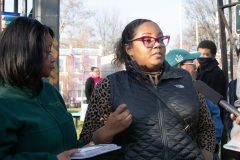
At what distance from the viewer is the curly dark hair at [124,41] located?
2841 mm

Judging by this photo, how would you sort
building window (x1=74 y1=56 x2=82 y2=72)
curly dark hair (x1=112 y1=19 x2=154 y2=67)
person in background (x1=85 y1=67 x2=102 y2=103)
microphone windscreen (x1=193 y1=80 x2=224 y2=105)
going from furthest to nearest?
1. building window (x1=74 y1=56 x2=82 y2=72)
2. person in background (x1=85 y1=67 x2=102 y2=103)
3. curly dark hair (x1=112 y1=19 x2=154 y2=67)
4. microphone windscreen (x1=193 y1=80 x2=224 y2=105)

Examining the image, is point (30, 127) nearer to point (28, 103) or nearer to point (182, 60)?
point (28, 103)

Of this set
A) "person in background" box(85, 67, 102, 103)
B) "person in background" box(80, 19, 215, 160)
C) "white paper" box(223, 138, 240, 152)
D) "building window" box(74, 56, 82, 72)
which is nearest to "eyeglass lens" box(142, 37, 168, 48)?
"person in background" box(80, 19, 215, 160)

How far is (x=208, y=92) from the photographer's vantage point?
7.88ft

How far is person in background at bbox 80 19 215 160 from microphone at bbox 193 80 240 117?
0.13m

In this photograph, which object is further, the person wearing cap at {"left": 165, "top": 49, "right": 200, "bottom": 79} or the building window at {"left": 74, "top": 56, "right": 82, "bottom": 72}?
the building window at {"left": 74, "top": 56, "right": 82, "bottom": 72}

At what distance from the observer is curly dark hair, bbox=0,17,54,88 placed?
7.01 feet

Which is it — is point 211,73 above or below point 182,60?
below

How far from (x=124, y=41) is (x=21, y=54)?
0.99 meters

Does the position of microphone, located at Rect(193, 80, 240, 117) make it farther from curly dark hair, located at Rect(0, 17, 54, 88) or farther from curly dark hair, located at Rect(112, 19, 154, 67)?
curly dark hair, located at Rect(0, 17, 54, 88)

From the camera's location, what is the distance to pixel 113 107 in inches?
103

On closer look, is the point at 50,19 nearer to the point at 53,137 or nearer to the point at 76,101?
the point at 53,137

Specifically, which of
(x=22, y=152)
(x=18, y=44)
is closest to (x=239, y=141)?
(x=22, y=152)

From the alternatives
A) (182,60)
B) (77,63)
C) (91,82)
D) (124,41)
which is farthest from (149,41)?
(77,63)
